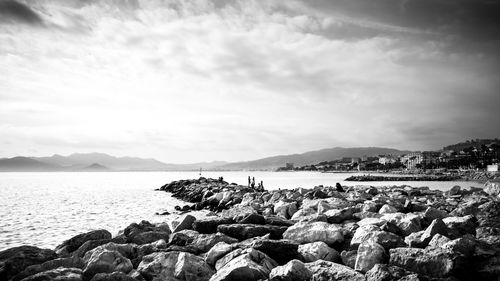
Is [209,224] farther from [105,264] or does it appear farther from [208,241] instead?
[105,264]

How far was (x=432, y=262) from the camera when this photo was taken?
517cm

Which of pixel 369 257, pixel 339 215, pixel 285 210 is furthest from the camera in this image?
pixel 285 210

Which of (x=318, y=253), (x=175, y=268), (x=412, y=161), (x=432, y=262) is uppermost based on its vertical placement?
(x=412, y=161)

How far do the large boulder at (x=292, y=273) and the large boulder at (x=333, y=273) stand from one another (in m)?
0.13

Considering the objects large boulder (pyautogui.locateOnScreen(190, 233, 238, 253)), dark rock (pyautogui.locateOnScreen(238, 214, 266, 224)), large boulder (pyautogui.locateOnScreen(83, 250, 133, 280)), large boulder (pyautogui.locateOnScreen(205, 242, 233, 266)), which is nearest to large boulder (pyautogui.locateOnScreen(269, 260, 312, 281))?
large boulder (pyautogui.locateOnScreen(205, 242, 233, 266))

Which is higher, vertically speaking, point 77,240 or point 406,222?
point 406,222

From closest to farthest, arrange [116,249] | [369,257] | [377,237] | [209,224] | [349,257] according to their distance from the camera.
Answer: [369,257] < [349,257] < [377,237] < [116,249] < [209,224]

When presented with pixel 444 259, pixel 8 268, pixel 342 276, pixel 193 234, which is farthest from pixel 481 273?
pixel 8 268

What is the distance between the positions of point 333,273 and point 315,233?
89.7 inches

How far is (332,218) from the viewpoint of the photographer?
368 inches

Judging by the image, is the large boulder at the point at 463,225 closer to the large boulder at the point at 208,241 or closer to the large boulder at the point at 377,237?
the large boulder at the point at 377,237

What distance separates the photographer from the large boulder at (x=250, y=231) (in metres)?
7.84

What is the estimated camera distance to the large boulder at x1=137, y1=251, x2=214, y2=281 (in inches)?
224

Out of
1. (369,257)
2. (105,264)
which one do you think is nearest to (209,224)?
(105,264)
